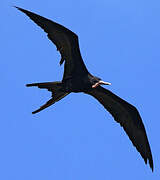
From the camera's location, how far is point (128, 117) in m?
18.8

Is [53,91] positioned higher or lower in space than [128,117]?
higher

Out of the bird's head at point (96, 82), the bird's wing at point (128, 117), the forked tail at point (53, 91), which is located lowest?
the bird's wing at point (128, 117)

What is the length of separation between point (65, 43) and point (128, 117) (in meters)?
3.89

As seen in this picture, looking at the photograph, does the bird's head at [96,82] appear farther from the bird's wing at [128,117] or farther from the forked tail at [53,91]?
the bird's wing at [128,117]

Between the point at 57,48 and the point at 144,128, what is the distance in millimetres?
4533

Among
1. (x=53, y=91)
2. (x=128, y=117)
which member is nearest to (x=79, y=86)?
(x=53, y=91)

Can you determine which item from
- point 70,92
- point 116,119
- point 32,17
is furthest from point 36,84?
point 116,119

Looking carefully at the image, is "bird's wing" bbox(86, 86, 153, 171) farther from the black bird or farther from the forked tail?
the forked tail

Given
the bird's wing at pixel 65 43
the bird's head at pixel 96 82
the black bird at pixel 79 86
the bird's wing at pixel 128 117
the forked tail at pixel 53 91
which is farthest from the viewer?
the bird's wing at pixel 128 117

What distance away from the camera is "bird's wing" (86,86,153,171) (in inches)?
723

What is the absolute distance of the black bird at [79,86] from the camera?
16.2 meters

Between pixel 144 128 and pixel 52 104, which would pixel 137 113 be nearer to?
pixel 144 128

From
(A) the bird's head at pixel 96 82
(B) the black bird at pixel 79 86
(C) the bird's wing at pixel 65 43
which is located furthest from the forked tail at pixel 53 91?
(A) the bird's head at pixel 96 82

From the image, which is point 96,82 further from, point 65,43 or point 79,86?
point 65,43
